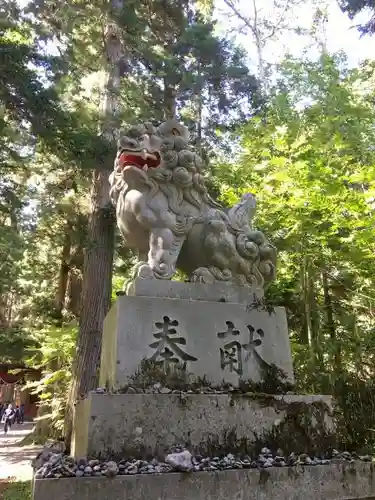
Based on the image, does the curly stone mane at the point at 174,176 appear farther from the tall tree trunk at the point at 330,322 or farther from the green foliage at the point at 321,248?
the tall tree trunk at the point at 330,322

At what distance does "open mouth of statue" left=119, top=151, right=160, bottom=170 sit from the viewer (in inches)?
130

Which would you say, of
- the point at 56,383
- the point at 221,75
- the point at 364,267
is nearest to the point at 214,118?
the point at 221,75

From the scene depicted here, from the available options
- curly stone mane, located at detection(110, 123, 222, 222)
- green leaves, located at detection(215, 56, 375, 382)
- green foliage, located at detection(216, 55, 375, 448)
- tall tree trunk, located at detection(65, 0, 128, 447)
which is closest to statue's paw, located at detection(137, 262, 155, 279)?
curly stone mane, located at detection(110, 123, 222, 222)

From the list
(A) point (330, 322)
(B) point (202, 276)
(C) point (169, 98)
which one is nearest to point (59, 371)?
(A) point (330, 322)

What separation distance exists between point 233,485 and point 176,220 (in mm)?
1765

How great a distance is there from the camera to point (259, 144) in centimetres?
661

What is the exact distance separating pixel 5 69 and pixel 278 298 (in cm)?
471

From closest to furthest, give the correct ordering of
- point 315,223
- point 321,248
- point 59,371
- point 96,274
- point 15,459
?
1. point 315,223
2. point 321,248
3. point 96,274
4. point 59,371
5. point 15,459

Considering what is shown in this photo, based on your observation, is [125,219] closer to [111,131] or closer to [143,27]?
[111,131]

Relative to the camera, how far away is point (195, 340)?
9.80ft

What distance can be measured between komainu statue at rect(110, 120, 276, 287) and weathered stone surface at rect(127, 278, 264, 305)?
0.06 m

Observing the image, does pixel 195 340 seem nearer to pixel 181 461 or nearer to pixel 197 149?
pixel 181 461

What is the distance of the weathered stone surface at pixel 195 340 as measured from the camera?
2814 millimetres

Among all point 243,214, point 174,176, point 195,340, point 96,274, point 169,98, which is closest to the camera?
point 195,340
